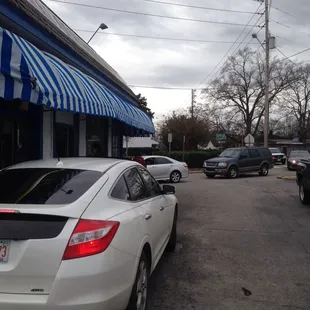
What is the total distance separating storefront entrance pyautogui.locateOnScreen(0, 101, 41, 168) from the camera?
731 cm

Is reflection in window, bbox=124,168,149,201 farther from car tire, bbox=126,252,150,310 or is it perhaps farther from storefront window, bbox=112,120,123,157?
storefront window, bbox=112,120,123,157

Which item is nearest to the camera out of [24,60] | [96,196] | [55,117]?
[96,196]

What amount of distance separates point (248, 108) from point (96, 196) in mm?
50934

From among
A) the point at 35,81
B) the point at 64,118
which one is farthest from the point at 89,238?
the point at 64,118

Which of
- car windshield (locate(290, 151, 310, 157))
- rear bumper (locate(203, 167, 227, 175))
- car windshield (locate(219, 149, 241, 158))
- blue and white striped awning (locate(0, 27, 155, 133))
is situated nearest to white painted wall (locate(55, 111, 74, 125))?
blue and white striped awning (locate(0, 27, 155, 133))

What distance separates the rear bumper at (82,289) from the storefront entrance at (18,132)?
5169 mm

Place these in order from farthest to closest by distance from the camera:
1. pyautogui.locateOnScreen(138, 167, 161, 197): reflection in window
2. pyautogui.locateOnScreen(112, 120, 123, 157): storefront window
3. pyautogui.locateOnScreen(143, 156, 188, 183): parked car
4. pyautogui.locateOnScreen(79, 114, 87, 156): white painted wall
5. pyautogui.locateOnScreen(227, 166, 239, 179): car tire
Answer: pyautogui.locateOnScreen(227, 166, 239, 179): car tire
pyautogui.locateOnScreen(143, 156, 188, 183): parked car
pyautogui.locateOnScreen(112, 120, 123, 157): storefront window
pyautogui.locateOnScreen(79, 114, 87, 156): white painted wall
pyautogui.locateOnScreen(138, 167, 161, 197): reflection in window

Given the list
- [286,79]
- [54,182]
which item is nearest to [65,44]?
[54,182]

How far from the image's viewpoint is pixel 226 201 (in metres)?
11.9

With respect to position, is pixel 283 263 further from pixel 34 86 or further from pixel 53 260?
pixel 34 86

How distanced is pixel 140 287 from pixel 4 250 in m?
1.35

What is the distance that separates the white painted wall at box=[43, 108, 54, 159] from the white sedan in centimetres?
487

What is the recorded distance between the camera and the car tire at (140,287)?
3223mm

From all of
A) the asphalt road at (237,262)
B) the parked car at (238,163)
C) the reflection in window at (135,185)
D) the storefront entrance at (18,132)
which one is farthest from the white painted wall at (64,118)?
the parked car at (238,163)
